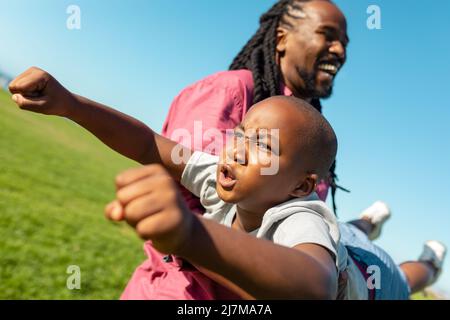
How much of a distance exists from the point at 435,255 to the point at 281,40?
6.04ft

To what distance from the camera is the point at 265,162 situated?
54.7 inches

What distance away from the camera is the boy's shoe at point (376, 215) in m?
3.43

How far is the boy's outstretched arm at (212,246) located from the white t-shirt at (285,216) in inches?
6.2

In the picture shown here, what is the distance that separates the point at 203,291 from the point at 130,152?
0.53m

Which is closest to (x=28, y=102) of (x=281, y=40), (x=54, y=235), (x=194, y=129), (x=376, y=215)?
(x=194, y=129)

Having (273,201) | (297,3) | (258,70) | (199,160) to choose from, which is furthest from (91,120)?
(297,3)

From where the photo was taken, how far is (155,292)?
188 centimetres

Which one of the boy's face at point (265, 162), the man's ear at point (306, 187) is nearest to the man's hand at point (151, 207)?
the boy's face at point (265, 162)

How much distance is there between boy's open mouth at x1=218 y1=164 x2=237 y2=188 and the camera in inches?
55.1

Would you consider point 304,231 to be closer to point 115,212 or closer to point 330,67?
point 115,212

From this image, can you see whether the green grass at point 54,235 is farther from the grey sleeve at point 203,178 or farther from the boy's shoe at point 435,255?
the boy's shoe at point 435,255

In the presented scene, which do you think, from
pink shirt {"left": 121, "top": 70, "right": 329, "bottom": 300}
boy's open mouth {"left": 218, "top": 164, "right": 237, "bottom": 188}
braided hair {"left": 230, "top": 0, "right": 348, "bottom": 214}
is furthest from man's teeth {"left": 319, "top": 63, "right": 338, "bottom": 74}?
boy's open mouth {"left": 218, "top": 164, "right": 237, "bottom": 188}
